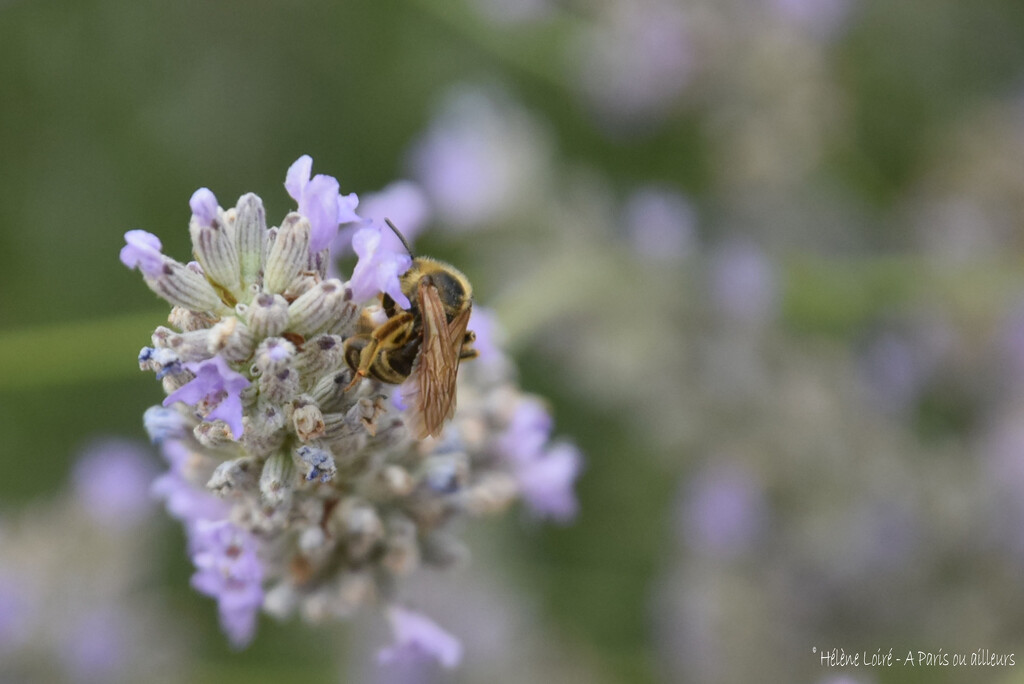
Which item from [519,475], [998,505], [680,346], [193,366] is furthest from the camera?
[680,346]

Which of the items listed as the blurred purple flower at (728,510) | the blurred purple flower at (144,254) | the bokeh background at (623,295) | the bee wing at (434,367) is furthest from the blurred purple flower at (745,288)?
the blurred purple flower at (144,254)

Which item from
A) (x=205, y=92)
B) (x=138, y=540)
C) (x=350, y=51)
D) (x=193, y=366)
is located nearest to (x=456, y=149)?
(x=350, y=51)

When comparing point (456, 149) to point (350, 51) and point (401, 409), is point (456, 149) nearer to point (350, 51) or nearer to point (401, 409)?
point (350, 51)

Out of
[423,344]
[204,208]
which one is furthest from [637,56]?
[204,208]

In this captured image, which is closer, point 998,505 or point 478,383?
point 478,383

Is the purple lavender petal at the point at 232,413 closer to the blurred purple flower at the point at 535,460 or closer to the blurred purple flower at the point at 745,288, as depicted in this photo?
the blurred purple flower at the point at 535,460

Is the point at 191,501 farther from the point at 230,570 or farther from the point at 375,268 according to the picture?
the point at 375,268
